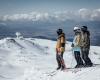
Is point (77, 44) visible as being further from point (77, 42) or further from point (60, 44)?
point (60, 44)

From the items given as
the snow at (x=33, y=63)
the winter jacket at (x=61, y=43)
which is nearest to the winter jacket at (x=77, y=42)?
the winter jacket at (x=61, y=43)

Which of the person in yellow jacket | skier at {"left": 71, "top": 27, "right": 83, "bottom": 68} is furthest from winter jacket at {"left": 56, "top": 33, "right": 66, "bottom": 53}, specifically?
skier at {"left": 71, "top": 27, "right": 83, "bottom": 68}

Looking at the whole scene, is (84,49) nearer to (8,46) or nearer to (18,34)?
(8,46)

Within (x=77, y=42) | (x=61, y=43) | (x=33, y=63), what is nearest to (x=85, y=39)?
(x=77, y=42)

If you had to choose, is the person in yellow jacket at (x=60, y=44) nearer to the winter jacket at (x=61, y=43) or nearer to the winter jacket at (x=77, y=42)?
the winter jacket at (x=61, y=43)

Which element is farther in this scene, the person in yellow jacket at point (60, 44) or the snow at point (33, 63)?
the person in yellow jacket at point (60, 44)

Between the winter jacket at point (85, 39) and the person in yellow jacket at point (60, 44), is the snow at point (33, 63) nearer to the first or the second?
the person in yellow jacket at point (60, 44)

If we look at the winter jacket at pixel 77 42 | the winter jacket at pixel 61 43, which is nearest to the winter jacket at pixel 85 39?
the winter jacket at pixel 77 42

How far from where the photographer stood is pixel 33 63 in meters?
42.4

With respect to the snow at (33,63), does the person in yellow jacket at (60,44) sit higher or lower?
higher

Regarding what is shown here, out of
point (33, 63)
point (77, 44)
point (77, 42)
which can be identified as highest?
point (77, 42)

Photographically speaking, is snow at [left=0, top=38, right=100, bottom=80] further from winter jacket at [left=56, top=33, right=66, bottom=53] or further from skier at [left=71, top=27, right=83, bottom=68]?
winter jacket at [left=56, top=33, right=66, bottom=53]

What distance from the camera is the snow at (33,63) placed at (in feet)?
63.8

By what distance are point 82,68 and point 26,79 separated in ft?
14.4
